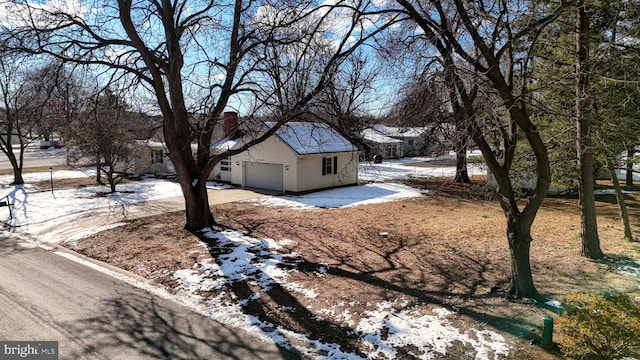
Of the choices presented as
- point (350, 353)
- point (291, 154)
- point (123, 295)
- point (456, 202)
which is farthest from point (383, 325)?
point (291, 154)

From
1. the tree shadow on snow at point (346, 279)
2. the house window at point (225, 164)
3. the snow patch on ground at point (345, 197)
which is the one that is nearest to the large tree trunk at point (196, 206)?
the tree shadow on snow at point (346, 279)

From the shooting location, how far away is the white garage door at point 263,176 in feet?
68.7

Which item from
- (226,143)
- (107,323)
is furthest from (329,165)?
(107,323)

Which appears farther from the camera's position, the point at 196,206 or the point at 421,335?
the point at 196,206

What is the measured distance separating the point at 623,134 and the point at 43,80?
1529 centimetres

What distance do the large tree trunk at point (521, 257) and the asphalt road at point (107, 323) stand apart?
4.12 metres

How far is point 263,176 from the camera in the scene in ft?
70.7

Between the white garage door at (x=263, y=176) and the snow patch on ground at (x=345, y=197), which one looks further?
the white garage door at (x=263, y=176)

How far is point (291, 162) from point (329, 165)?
302 centimetres

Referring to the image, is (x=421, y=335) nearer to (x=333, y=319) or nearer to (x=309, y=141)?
(x=333, y=319)

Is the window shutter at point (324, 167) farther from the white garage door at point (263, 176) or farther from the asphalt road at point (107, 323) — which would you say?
the asphalt road at point (107, 323)

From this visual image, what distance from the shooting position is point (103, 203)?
16625 mm

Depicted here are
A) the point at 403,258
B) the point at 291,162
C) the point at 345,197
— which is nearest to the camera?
the point at 403,258

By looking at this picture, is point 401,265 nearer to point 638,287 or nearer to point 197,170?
point 638,287
